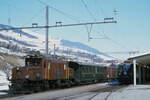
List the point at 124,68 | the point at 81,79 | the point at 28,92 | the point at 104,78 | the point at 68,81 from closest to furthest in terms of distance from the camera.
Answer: the point at 28,92, the point at 68,81, the point at 81,79, the point at 124,68, the point at 104,78

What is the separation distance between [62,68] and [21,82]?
5.60 meters

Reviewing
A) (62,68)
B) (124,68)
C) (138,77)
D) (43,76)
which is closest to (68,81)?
(62,68)

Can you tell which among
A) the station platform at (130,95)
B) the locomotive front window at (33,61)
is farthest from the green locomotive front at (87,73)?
the station platform at (130,95)

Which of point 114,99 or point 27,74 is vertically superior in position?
point 27,74

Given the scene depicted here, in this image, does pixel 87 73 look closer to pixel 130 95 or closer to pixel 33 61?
pixel 33 61

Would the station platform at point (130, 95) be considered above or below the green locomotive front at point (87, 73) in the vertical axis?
below

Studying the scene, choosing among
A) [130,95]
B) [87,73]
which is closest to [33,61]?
[130,95]

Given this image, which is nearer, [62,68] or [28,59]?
[28,59]

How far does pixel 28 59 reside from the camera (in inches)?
830

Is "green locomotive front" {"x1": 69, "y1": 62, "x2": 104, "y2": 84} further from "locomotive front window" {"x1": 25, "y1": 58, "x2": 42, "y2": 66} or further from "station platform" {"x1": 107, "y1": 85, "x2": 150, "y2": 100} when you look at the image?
"station platform" {"x1": 107, "y1": 85, "x2": 150, "y2": 100}

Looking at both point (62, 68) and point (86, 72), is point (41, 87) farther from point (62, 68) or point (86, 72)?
point (86, 72)

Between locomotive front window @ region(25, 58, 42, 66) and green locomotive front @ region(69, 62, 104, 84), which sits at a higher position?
locomotive front window @ region(25, 58, 42, 66)

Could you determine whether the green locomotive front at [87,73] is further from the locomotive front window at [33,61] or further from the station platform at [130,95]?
the station platform at [130,95]


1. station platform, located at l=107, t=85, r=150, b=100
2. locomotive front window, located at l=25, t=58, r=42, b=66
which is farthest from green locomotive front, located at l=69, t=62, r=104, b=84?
station platform, located at l=107, t=85, r=150, b=100
